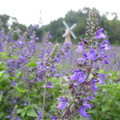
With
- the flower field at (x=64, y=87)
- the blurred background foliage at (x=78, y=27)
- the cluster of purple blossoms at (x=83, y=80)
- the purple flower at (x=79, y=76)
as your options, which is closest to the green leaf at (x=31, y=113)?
the flower field at (x=64, y=87)

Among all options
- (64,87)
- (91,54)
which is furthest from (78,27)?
(91,54)

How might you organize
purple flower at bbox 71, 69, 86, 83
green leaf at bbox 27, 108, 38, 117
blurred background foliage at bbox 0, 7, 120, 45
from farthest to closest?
1. blurred background foliage at bbox 0, 7, 120, 45
2. green leaf at bbox 27, 108, 38, 117
3. purple flower at bbox 71, 69, 86, 83

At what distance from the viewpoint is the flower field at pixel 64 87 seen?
5.10 feet

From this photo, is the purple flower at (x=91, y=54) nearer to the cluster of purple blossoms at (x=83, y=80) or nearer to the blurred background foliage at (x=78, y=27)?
the cluster of purple blossoms at (x=83, y=80)

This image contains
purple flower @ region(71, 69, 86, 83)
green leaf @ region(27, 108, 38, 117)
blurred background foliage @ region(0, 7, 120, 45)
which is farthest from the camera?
blurred background foliage @ region(0, 7, 120, 45)

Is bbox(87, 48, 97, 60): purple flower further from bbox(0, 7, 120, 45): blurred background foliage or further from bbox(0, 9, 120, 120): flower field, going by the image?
bbox(0, 7, 120, 45): blurred background foliage

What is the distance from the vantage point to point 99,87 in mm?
3375

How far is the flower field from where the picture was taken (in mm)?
1556

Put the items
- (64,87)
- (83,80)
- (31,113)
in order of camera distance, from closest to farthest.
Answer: (83,80), (31,113), (64,87)

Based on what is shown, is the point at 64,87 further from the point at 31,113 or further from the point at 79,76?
the point at 79,76

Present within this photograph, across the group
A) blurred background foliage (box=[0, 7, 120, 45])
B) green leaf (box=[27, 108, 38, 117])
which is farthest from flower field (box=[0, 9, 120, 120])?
blurred background foliage (box=[0, 7, 120, 45])

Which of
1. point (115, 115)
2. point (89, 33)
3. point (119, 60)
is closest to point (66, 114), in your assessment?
point (89, 33)

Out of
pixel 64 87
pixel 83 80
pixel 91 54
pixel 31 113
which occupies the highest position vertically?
pixel 91 54

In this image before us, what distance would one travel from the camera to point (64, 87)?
321cm
